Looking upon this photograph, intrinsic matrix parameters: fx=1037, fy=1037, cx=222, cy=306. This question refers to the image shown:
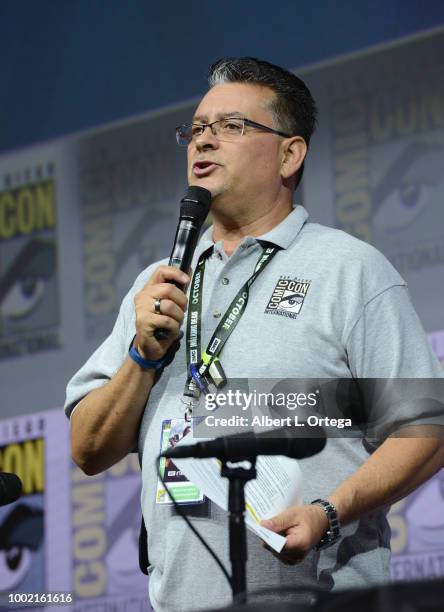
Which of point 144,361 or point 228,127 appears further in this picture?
point 228,127

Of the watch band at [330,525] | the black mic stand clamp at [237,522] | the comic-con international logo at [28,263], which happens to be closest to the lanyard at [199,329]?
the watch band at [330,525]

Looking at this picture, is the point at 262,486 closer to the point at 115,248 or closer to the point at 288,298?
the point at 288,298

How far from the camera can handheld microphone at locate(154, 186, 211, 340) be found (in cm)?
212

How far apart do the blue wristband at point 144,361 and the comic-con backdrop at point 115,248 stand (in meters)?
1.22

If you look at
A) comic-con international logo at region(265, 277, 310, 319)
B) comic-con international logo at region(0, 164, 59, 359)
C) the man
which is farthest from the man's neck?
comic-con international logo at region(0, 164, 59, 359)

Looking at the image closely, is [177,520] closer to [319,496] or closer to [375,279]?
[319,496]

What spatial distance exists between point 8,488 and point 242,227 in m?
0.86

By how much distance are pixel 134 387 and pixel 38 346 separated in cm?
181

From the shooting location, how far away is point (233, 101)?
252 cm

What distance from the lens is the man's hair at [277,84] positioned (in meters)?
2.58

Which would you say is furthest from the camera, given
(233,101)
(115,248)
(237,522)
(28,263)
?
(28,263)

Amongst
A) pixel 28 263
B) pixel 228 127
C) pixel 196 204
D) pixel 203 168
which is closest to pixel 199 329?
pixel 196 204

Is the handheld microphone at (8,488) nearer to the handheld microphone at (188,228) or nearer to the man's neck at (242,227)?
the handheld microphone at (188,228)

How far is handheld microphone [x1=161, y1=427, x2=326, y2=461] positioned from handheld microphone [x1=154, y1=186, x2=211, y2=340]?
0.43m
